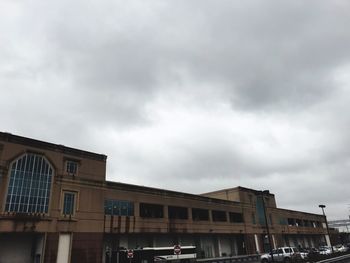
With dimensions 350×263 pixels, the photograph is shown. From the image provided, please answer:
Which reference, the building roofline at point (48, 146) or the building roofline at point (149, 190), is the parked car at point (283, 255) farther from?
the building roofline at point (48, 146)

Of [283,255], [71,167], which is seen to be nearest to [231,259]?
[283,255]

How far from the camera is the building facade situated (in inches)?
1270

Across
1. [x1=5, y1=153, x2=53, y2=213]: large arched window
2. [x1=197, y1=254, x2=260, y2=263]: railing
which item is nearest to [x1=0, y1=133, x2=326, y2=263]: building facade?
[x1=5, y1=153, x2=53, y2=213]: large arched window

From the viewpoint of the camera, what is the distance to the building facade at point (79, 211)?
32250 mm

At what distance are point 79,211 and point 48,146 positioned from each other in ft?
27.6

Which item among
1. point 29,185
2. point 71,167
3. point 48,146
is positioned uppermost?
point 48,146

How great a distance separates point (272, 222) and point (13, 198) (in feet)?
193

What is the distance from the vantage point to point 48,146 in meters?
36.0

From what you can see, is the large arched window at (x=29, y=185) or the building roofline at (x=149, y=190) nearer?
the large arched window at (x=29, y=185)

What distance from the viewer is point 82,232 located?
117 ft

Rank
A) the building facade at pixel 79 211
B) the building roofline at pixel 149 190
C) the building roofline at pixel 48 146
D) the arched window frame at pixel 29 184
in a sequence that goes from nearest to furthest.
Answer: the arched window frame at pixel 29 184 → the building facade at pixel 79 211 → the building roofline at pixel 48 146 → the building roofline at pixel 149 190

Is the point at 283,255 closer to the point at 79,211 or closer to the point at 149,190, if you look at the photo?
the point at 149,190

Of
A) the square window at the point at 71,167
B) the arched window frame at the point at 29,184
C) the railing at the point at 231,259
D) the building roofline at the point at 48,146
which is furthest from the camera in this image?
the railing at the point at 231,259

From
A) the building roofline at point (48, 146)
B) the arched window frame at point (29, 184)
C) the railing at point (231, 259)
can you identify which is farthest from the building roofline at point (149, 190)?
the railing at point (231, 259)
